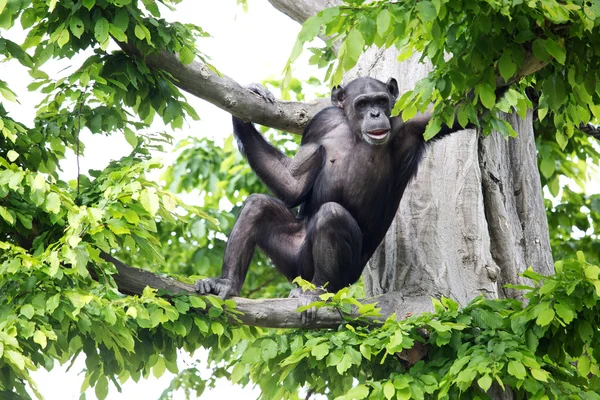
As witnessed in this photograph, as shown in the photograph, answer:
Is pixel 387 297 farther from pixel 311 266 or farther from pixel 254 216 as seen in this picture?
pixel 254 216

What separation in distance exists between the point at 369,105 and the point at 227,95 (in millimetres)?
1051

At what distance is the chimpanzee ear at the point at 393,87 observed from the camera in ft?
21.7

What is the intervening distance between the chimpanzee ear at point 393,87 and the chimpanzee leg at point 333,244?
113 cm

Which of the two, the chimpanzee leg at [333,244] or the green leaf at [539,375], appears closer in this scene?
the green leaf at [539,375]

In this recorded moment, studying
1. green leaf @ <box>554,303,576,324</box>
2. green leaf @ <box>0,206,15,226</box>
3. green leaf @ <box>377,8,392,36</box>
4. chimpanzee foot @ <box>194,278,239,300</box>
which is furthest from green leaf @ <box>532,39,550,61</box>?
green leaf @ <box>0,206,15,226</box>

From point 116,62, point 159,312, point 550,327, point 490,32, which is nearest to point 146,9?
point 116,62

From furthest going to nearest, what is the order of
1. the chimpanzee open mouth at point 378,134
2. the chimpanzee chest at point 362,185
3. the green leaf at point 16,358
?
the chimpanzee chest at point 362,185, the chimpanzee open mouth at point 378,134, the green leaf at point 16,358

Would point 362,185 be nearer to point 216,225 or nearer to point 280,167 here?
point 280,167

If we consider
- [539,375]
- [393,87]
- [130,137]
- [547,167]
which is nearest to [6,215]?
[130,137]

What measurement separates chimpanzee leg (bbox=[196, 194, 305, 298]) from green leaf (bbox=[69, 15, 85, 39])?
1.71 m

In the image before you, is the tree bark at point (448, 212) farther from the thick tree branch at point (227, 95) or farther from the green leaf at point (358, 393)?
the green leaf at point (358, 393)

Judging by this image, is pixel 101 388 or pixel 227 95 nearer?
pixel 101 388

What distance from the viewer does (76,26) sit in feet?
17.4

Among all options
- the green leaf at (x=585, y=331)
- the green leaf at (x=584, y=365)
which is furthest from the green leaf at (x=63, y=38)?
the green leaf at (x=584, y=365)
